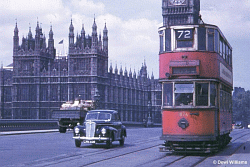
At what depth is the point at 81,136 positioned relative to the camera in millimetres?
22172

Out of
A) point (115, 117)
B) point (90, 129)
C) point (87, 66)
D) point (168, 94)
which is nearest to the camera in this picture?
point (168, 94)

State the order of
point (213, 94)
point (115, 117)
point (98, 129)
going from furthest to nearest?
1. point (115, 117)
2. point (98, 129)
3. point (213, 94)

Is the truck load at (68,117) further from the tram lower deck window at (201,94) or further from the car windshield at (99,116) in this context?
the tram lower deck window at (201,94)

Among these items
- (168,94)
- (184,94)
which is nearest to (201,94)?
(184,94)

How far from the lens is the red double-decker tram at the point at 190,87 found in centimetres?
1711

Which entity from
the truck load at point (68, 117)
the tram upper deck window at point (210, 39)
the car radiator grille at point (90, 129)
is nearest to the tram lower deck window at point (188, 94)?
the tram upper deck window at point (210, 39)

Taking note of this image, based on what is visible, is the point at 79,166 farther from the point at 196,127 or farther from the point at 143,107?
the point at 143,107

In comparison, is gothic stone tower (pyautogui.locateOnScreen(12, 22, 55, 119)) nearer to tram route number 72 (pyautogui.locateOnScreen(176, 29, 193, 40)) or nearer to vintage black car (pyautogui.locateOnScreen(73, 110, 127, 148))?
vintage black car (pyautogui.locateOnScreen(73, 110, 127, 148))

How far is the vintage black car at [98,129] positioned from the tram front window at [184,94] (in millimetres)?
5551

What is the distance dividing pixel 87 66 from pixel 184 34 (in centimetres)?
7562

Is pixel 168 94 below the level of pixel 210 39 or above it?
below

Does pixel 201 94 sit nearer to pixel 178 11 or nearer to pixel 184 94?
pixel 184 94

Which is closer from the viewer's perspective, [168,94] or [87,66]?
[168,94]

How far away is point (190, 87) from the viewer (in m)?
17.1
